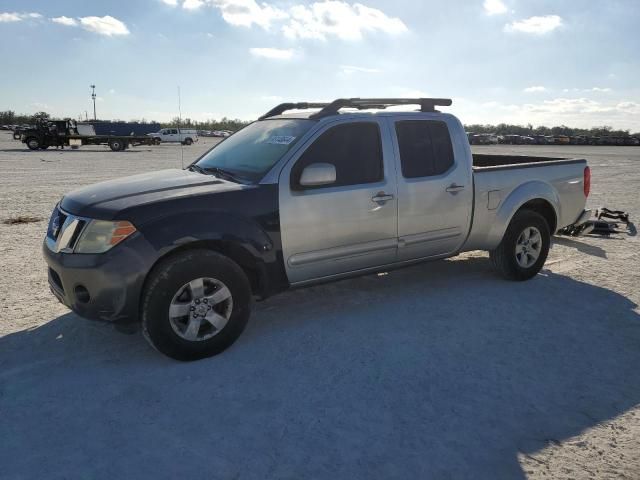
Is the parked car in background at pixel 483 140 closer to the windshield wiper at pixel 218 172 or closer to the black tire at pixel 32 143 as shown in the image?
the black tire at pixel 32 143

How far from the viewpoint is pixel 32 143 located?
3306 centimetres

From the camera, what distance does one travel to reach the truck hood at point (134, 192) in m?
3.55

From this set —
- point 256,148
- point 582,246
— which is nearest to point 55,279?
point 256,148

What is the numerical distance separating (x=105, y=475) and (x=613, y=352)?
3.60m

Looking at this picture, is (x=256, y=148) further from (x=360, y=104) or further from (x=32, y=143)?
(x=32, y=143)

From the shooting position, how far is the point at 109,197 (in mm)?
3730

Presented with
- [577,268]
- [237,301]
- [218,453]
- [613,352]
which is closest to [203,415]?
[218,453]

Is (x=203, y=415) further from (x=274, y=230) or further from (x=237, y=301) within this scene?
(x=274, y=230)

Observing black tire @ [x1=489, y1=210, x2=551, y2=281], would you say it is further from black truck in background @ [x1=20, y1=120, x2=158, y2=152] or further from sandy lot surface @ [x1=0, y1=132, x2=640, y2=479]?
black truck in background @ [x1=20, y1=120, x2=158, y2=152]

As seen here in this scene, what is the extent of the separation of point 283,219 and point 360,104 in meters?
1.49

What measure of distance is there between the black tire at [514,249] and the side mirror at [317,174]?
2.42 metres

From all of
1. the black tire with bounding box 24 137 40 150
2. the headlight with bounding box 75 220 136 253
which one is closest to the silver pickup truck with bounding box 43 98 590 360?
the headlight with bounding box 75 220 136 253

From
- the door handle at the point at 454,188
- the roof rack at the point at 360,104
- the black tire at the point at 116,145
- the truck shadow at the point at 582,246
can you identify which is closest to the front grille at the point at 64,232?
the roof rack at the point at 360,104

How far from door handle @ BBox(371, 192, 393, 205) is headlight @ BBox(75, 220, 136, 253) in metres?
2.01
